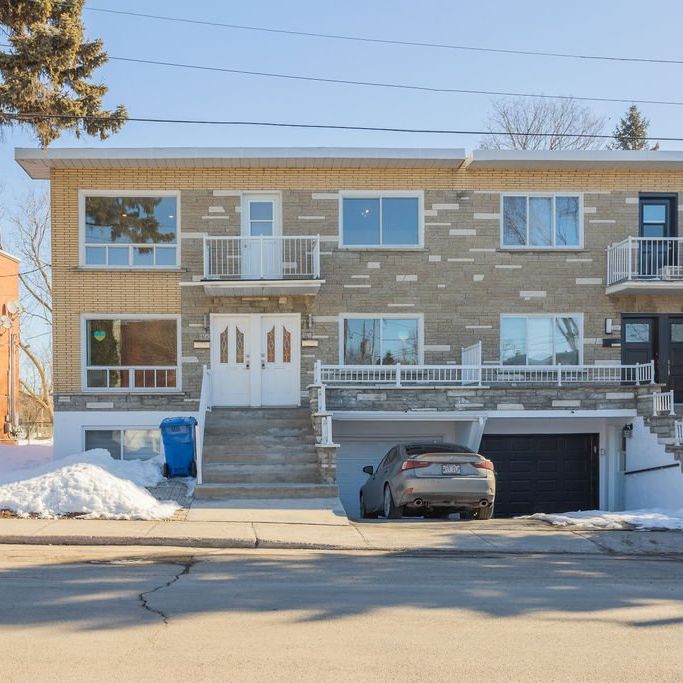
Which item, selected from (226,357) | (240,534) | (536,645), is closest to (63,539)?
(240,534)

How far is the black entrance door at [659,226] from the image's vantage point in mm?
19312

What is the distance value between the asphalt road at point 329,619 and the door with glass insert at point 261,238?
995 centimetres

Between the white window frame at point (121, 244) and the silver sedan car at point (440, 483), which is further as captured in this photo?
the white window frame at point (121, 244)

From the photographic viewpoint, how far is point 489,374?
18.7 meters

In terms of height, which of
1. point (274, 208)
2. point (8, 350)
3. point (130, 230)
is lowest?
point (8, 350)

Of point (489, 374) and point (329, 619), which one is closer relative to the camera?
point (329, 619)

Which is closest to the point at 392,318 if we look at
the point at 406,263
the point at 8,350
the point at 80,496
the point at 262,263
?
the point at 406,263

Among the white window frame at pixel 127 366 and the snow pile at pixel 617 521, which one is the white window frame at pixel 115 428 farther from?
the snow pile at pixel 617 521

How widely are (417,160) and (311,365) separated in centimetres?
540

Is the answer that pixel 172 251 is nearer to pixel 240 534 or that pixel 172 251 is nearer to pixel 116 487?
pixel 116 487

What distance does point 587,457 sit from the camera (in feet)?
63.1

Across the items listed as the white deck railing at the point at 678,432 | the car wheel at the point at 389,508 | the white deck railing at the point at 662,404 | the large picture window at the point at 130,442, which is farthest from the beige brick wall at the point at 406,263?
the car wheel at the point at 389,508

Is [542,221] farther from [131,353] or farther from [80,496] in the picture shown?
[80,496]

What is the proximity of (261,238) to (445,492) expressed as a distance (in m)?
7.60
